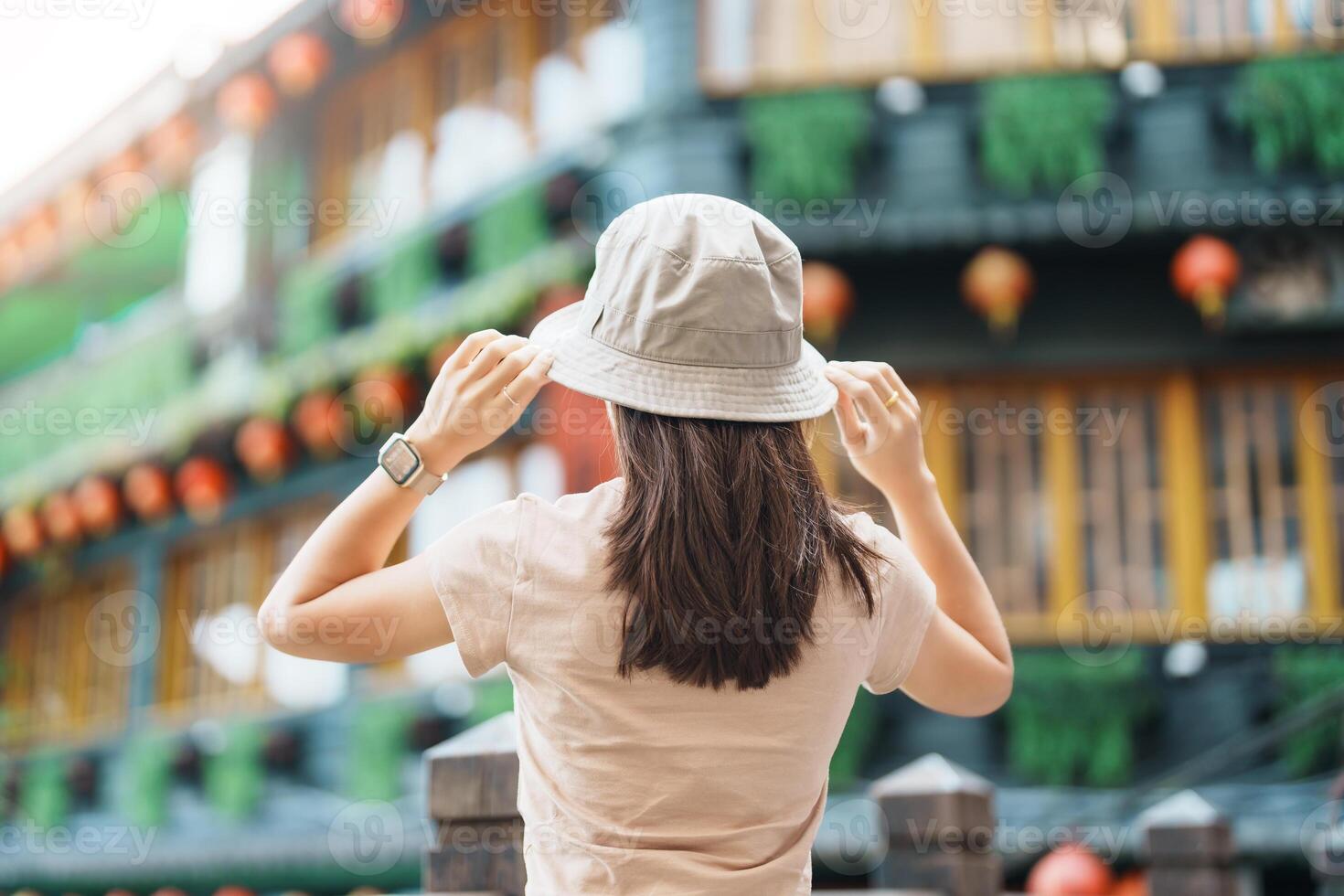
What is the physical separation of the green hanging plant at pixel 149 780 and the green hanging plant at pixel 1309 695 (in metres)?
8.19

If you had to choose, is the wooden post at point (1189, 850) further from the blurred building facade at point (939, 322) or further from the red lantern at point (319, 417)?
the red lantern at point (319, 417)

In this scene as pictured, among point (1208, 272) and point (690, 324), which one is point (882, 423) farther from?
point (1208, 272)

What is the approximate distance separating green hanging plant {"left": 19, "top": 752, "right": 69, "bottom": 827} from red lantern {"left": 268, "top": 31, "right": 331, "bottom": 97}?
651 centimetres

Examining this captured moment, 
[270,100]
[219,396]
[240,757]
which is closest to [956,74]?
[270,100]

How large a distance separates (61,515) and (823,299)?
852cm

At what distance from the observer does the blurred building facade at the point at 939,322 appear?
7.79m

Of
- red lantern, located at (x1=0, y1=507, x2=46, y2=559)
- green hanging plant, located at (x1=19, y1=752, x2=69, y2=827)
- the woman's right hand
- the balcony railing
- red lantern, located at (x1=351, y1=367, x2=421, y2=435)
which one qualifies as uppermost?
the balcony railing

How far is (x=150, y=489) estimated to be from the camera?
39.9 feet

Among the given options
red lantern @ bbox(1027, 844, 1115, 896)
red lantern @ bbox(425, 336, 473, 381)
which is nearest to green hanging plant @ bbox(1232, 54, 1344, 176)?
red lantern @ bbox(1027, 844, 1115, 896)

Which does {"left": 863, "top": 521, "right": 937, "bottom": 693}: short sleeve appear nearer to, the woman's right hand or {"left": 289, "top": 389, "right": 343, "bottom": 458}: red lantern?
the woman's right hand

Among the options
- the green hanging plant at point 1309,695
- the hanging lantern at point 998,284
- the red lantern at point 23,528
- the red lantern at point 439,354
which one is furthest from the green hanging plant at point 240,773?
the green hanging plant at point 1309,695

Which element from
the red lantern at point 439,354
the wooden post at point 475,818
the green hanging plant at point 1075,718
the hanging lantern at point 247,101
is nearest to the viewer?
the wooden post at point 475,818

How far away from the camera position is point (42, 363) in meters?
17.4

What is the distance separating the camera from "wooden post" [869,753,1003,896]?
11.5ft
